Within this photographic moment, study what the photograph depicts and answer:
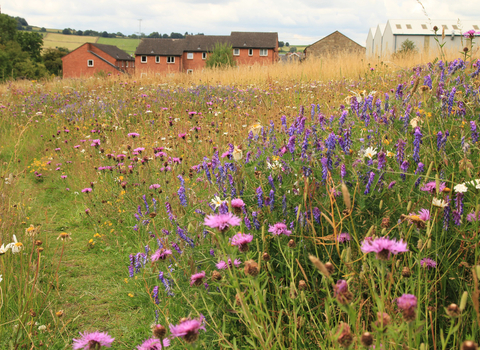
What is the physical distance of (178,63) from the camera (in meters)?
52.3

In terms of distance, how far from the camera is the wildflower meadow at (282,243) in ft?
4.18

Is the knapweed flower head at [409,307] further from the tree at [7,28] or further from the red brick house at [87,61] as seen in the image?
the tree at [7,28]

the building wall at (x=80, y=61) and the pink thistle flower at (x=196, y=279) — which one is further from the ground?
the building wall at (x=80, y=61)

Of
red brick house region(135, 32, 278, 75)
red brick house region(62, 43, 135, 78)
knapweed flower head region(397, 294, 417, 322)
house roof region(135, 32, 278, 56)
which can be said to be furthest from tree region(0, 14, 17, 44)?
knapweed flower head region(397, 294, 417, 322)

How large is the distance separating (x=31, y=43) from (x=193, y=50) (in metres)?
27.0

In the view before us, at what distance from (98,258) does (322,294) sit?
2.14 metres

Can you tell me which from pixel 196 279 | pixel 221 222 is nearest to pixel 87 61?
pixel 196 279

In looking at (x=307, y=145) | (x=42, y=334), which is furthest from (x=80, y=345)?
(x=307, y=145)

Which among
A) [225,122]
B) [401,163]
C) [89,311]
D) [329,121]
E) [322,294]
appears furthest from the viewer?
[225,122]

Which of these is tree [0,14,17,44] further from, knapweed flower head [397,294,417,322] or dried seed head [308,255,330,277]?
knapweed flower head [397,294,417,322]

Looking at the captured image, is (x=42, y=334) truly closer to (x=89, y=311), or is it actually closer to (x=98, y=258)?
(x=89, y=311)

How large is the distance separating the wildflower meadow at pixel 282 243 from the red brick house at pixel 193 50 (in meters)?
50.5

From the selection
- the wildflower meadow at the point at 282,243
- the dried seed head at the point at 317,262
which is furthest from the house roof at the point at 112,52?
the dried seed head at the point at 317,262

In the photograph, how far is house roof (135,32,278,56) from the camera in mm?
51781
